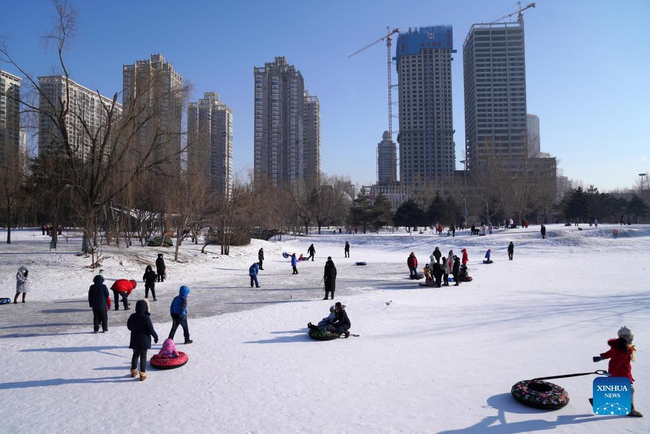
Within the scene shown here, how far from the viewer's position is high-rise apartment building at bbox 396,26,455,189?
586ft

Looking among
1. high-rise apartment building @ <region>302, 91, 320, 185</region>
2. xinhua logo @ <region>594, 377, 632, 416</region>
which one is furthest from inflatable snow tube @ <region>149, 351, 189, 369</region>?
high-rise apartment building @ <region>302, 91, 320, 185</region>

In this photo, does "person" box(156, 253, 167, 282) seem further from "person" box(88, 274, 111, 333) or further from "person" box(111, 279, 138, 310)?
"person" box(88, 274, 111, 333)

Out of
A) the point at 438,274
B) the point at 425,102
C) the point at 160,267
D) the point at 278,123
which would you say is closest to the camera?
the point at 438,274

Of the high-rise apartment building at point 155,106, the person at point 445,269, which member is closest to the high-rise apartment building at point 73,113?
the high-rise apartment building at point 155,106

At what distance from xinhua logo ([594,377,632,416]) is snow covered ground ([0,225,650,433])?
1.46ft

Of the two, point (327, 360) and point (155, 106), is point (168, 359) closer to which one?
point (327, 360)

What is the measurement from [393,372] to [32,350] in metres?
7.88

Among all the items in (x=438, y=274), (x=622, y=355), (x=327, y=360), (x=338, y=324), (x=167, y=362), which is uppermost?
(x=622, y=355)

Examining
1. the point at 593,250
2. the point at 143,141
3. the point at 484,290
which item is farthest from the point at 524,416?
the point at 593,250

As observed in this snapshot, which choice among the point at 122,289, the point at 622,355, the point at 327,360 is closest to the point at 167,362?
the point at 327,360

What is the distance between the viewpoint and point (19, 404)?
5.79 metres

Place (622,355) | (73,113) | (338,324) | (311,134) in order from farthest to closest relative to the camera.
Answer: (311,134)
(73,113)
(338,324)
(622,355)

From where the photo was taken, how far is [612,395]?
14.9 ft

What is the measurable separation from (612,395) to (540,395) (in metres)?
1.03
